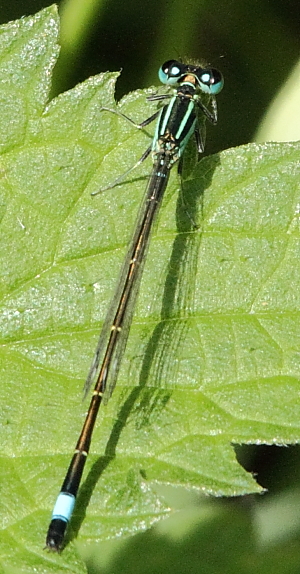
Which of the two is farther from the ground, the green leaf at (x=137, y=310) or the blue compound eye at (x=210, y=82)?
the blue compound eye at (x=210, y=82)

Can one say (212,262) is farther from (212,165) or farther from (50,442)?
(50,442)

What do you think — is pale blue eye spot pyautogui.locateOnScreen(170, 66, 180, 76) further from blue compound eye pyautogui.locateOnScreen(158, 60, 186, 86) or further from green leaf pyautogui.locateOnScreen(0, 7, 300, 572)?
green leaf pyautogui.locateOnScreen(0, 7, 300, 572)

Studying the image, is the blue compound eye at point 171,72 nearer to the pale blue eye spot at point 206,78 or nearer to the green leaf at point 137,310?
A: the pale blue eye spot at point 206,78

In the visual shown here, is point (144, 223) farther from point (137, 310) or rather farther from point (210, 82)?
point (210, 82)

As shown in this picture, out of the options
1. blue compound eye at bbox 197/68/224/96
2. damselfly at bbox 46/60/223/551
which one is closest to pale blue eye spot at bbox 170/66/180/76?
damselfly at bbox 46/60/223/551

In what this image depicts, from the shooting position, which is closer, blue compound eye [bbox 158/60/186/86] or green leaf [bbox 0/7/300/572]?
green leaf [bbox 0/7/300/572]

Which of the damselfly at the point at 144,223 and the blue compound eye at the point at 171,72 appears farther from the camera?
the blue compound eye at the point at 171,72

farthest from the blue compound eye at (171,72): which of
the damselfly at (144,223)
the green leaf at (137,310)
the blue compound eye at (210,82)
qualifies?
the green leaf at (137,310)
